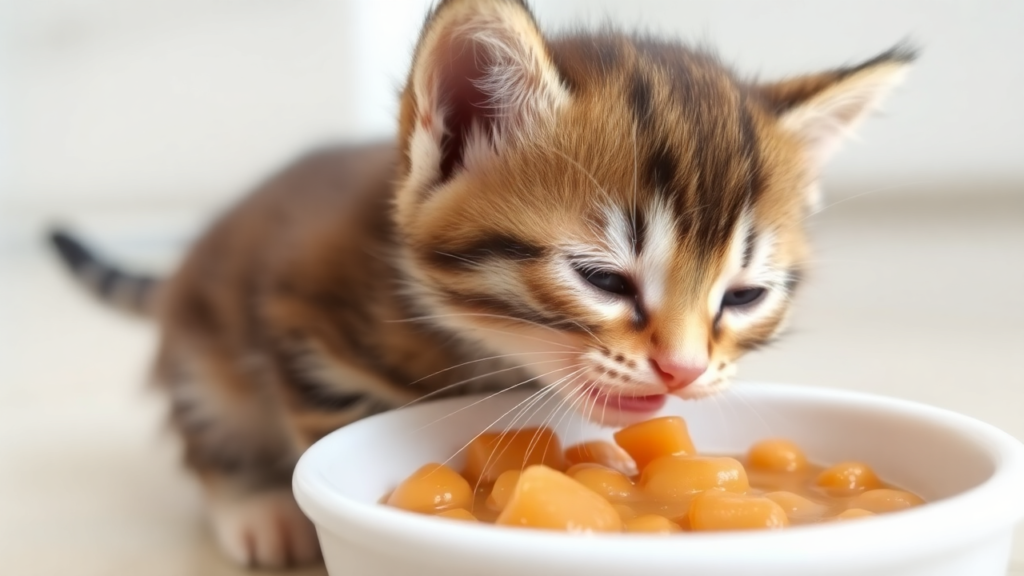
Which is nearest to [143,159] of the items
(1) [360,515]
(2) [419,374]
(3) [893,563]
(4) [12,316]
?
(4) [12,316]

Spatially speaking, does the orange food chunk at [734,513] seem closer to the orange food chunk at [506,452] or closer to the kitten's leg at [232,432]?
the orange food chunk at [506,452]

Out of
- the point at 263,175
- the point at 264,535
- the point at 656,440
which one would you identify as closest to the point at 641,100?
the point at 656,440

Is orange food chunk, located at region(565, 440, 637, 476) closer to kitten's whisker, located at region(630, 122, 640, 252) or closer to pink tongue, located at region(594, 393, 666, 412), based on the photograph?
pink tongue, located at region(594, 393, 666, 412)

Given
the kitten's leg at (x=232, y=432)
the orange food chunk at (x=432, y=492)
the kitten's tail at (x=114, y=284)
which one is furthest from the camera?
the kitten's tail at (x=114, y=284)

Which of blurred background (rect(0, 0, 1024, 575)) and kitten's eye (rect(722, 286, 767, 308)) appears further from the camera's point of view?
blurred background (rect(0, 0, 1024, 575))

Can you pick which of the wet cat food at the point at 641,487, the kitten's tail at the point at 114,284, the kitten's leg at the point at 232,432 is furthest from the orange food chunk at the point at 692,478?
the kitten's tail at the point at 114,284

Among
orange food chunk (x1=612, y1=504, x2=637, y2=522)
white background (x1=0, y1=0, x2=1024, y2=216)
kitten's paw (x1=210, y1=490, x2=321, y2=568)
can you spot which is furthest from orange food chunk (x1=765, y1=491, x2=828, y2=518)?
white background (x1=0, y1=0, x2=1024, y2=216)
